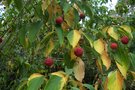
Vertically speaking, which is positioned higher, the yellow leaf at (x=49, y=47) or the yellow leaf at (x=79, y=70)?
the yellow leaf at (x=49, y=47)

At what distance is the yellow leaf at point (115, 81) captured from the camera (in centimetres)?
120

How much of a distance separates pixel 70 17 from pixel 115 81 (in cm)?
43

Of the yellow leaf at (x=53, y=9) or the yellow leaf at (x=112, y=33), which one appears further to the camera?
the yellow leaf at (x=53, y=9)

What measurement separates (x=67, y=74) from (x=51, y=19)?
1.34 feet

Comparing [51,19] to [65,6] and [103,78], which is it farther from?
A: [103,78]

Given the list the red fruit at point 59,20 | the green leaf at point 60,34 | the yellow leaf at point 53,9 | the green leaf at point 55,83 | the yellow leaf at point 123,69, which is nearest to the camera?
the green leaf at point 55,83

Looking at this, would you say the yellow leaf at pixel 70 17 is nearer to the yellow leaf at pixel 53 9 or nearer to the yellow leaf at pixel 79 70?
the yellow leaf at pixel 53 9

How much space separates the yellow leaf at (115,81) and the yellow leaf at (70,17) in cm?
36

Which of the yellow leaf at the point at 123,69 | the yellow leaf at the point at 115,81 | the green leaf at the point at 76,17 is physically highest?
the green leaf at the point at 76,17

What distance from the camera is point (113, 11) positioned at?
5.04 meters

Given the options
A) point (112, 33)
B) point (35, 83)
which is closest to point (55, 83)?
point (35, 83)

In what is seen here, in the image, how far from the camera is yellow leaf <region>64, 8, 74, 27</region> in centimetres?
152

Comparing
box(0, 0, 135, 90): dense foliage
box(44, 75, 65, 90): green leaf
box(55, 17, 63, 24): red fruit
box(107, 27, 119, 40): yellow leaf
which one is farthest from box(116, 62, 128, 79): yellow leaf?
box(55, 17, 63, 24): red fruit

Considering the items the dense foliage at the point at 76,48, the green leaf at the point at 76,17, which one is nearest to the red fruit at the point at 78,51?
the dense foliage at the point at 76,48
